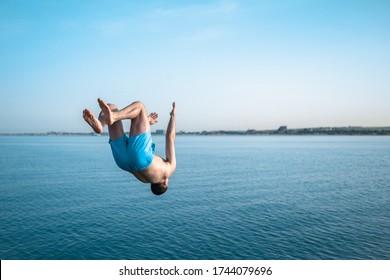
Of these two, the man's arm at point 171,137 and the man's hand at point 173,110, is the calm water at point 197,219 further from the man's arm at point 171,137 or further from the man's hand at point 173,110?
the man's hand at point 173,110

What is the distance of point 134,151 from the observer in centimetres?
A: 408

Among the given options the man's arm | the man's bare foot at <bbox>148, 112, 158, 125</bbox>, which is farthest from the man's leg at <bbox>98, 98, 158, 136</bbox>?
the man's bare foot at <bbox>148, 112, 158, 125</bbox>

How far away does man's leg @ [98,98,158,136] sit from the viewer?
3.56 meters

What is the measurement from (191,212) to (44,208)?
14809 mm

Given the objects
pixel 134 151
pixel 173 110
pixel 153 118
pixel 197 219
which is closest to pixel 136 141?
pixel 134 151

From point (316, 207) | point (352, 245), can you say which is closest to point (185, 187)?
point (316, 207)

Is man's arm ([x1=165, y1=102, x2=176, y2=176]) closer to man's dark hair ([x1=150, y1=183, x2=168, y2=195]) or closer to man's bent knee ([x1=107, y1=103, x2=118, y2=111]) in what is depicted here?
man's dark hair ([x1=150, y1=183, x2=168, y2=195])

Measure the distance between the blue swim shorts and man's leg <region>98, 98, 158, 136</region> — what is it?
10cm

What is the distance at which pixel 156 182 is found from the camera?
4.76m

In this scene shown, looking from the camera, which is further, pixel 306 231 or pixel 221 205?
pixel 221 205
